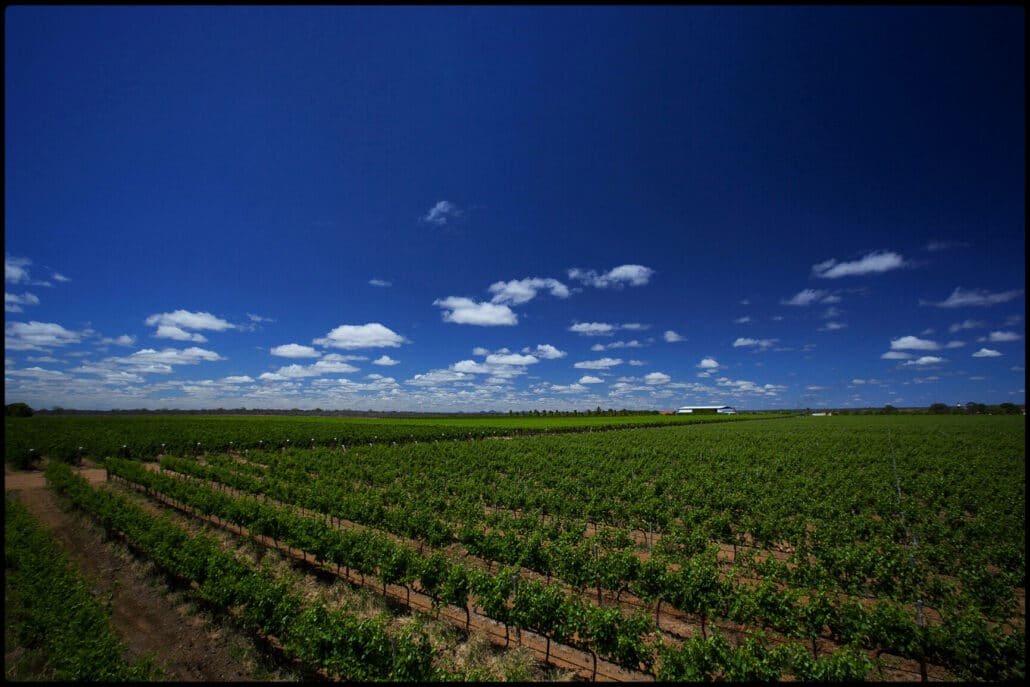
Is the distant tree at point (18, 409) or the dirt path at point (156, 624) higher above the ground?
the distant tree at point (18, 409)

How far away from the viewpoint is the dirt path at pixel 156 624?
11406 millimetres

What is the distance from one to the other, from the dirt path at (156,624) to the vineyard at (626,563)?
0.76 m

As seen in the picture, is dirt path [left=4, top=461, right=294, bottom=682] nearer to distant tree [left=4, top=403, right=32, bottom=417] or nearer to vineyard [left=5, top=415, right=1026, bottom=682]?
vineyard [left=5, top=415, right=1026, bottom=682]

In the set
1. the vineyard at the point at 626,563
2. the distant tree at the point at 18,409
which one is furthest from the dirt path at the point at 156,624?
the distant tree at the point at 18,409

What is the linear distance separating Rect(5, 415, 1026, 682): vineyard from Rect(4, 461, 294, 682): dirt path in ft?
2.51

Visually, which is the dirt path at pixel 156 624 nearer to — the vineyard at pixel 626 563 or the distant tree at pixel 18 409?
the vineyard at pixel 626 563

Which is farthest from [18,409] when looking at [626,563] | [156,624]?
[626,563]

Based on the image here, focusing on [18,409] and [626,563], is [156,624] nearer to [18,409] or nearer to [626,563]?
[626,563]

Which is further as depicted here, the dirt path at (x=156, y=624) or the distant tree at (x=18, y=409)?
the distant tree at (x=18, y=409)

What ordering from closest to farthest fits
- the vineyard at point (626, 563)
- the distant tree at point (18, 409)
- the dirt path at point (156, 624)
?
the vineyard at point (626, 563) → the dirt path at point (156, 624) → the distant tree at point (18, 409)

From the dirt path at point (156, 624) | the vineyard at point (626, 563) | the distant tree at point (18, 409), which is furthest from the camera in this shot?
the distant tree at point (18, 409)

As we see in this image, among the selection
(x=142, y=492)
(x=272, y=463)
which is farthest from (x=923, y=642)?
(x=272, y=463)

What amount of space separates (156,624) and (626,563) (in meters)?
14.4

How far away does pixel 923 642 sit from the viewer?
10.6 meters
